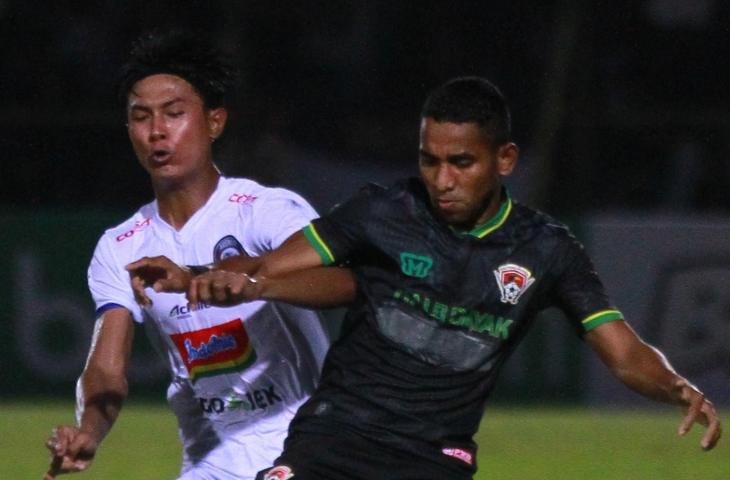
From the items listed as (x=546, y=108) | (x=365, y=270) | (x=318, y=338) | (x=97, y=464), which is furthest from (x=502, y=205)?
(x=546, y=108)

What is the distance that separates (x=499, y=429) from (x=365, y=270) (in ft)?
23.9

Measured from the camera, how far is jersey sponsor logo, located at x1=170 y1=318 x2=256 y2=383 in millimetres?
5637

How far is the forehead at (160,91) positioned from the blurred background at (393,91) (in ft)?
26.7

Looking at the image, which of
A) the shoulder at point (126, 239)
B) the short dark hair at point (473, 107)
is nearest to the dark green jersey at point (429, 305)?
the short dark hair at point (473, 107)

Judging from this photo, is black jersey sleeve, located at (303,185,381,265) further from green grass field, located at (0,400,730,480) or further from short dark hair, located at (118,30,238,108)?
green grass field, located at (0,400,730,480)

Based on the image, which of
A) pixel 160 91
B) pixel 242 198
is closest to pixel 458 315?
pixel 242 198

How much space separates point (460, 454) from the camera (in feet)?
16.5

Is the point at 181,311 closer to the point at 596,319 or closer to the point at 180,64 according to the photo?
the point at 180,64

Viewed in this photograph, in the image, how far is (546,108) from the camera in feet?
49.3

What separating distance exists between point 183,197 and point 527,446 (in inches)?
237

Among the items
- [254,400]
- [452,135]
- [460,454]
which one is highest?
[452,135]

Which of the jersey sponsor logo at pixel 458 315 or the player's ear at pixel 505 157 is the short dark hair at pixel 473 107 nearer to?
the player's ear at pixel 505 157

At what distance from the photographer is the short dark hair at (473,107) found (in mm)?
5180

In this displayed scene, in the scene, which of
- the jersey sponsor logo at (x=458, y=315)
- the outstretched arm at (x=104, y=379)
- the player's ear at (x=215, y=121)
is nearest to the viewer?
the jersey sponsor logo at (x=458, y=315)
